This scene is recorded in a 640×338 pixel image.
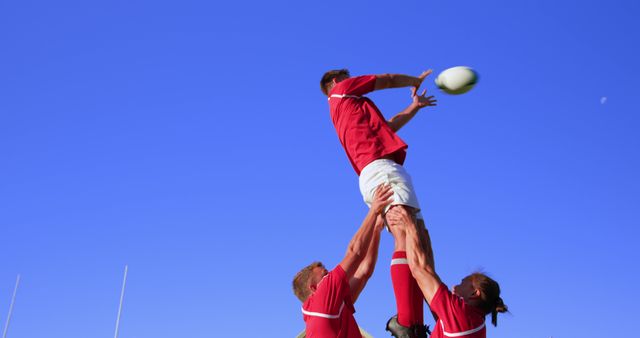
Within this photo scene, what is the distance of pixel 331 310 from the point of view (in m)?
5.96

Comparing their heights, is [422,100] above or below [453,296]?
above

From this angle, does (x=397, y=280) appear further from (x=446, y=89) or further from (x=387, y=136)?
(x=446, y=89)

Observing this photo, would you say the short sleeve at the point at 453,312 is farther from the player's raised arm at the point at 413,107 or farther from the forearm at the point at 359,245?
the player's raised arm at the point at 413,107

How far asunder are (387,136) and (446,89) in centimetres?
102

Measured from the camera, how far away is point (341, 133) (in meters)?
7.36

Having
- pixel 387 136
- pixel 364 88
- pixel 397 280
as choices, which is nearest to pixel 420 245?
pixel 397 280

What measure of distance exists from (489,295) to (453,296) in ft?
1.09

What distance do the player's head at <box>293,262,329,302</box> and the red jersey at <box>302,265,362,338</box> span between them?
0.39 metres

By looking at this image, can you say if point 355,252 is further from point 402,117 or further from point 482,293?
point 402,117

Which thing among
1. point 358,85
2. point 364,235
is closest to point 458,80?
point 358,85

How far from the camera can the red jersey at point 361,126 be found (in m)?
6.92

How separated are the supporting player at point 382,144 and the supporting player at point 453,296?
247 mm

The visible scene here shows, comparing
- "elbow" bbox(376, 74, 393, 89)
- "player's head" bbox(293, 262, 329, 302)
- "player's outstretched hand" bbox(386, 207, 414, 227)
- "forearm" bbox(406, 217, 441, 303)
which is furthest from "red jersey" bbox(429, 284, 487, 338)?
"elbow" bbox(376, 74, 393, 89)

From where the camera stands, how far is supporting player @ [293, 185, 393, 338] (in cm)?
596
